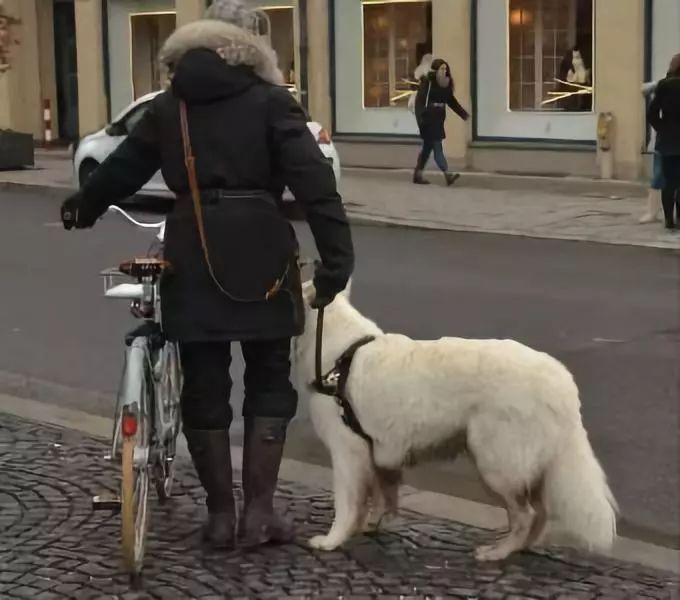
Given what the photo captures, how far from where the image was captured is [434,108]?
19.3 metres

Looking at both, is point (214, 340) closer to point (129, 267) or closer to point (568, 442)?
point (129, 267)

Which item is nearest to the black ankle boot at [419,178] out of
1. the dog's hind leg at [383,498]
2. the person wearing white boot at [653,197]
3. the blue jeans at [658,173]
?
the person wearing white boot at [653,197]

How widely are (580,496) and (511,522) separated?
0.95 ft

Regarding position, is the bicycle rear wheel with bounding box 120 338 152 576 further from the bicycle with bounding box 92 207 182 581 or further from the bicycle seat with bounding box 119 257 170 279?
the bicycle seat with bounding box 119 257 170 279

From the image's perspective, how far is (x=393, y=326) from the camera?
30.5 feet

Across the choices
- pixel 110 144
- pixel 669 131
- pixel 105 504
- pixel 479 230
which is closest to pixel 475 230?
pixel 479 230

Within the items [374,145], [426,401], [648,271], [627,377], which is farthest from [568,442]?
[374,145]

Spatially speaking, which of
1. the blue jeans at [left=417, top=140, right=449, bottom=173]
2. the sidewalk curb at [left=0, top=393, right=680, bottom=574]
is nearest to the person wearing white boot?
the blue jeans at [left=417, top=140, right=449, bottom=173]

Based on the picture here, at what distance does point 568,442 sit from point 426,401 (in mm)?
496

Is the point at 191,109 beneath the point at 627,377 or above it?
above

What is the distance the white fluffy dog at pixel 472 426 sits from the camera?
175 inches

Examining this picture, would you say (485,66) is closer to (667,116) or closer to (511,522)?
(667,116)

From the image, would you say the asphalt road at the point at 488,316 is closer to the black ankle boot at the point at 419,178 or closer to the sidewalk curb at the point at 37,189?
the sidewalk curb at the point at 37,189

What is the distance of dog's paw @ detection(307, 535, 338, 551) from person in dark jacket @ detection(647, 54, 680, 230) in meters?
10.4
